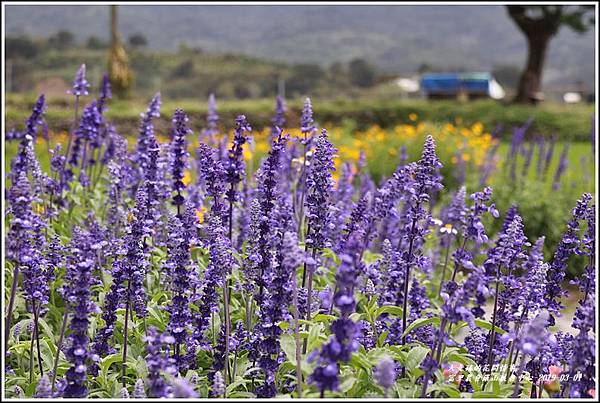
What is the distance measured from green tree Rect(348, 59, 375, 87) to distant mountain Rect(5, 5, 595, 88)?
2289mm

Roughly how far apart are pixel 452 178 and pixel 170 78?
30.7m

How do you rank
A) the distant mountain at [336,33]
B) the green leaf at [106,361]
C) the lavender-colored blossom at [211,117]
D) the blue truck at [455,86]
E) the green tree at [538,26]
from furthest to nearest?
the distant mountain at [336,33] → the blue truck at [455,86] → the green tree at [538,26] → the lavender-colored blossom at [211,117] → the green leaf at [106,361]

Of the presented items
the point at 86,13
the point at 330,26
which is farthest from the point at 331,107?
the point at 330,26

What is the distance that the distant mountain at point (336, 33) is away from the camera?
5491cm

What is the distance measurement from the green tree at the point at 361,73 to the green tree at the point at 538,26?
11773 millimetres

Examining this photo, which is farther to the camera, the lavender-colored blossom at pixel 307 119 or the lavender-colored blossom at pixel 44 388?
the lavender-colored blossom at pixel 307 119

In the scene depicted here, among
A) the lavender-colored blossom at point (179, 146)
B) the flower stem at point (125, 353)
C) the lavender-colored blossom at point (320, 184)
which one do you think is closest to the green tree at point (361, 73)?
the lavender-colored blossom at point (179, 146)

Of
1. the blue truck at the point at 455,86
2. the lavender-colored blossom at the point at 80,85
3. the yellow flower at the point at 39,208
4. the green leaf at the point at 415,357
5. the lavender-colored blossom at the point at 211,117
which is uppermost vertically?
the blue truck at the point at 455,86

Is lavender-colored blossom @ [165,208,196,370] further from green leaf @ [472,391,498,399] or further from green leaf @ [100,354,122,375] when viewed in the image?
green leaf @ [472,391,498,399]

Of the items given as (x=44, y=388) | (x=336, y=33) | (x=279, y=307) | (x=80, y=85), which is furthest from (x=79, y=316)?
(x=336, y=33)

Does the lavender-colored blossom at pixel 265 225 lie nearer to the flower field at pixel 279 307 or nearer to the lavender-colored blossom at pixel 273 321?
the flower field at pixel 279 307

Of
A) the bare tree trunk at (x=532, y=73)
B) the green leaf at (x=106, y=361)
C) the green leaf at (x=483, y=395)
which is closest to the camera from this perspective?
the green leaf at (x=483, y=395)

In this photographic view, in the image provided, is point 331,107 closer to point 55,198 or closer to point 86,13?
point 55,198

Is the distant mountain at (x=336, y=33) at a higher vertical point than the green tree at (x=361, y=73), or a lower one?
higher
